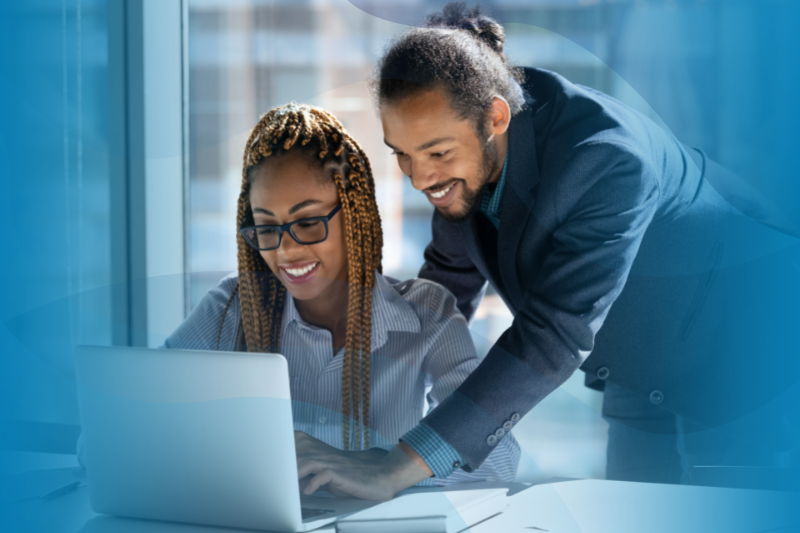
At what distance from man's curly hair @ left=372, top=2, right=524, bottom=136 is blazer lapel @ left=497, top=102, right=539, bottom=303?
0.04 metres

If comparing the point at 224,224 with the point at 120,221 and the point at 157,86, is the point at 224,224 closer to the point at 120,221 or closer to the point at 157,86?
the point at 120,221

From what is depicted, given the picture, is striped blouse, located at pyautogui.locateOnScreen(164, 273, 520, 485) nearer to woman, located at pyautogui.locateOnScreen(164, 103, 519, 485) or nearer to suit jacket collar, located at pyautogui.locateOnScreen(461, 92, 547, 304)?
woman, located at pyautogui.locateOnScreen(164, 103, 519, 485)

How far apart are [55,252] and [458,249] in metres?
0.87

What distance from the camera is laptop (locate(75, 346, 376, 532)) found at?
626 mm

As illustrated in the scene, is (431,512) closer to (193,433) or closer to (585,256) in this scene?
(193,433)

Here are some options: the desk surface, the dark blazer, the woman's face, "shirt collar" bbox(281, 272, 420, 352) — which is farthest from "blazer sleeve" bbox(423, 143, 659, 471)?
the woman's face

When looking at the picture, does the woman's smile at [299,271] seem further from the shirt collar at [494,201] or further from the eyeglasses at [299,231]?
the shirt collar at [494,201]

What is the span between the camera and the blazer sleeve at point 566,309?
0.90 meters

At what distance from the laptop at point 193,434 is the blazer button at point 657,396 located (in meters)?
0.66

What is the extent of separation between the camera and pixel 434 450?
2.84ft

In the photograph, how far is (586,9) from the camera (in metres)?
1.05

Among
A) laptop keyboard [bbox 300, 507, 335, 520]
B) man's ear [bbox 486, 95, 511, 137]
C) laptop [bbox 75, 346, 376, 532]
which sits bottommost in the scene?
laptop keyboard [bbox 300, 507, 335, 520]

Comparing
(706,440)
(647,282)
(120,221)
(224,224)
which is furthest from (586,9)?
(120,221)

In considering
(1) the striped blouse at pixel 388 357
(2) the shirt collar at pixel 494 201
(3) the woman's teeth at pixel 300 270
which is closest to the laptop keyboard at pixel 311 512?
(1) the striped blouse at pixel 388 357
